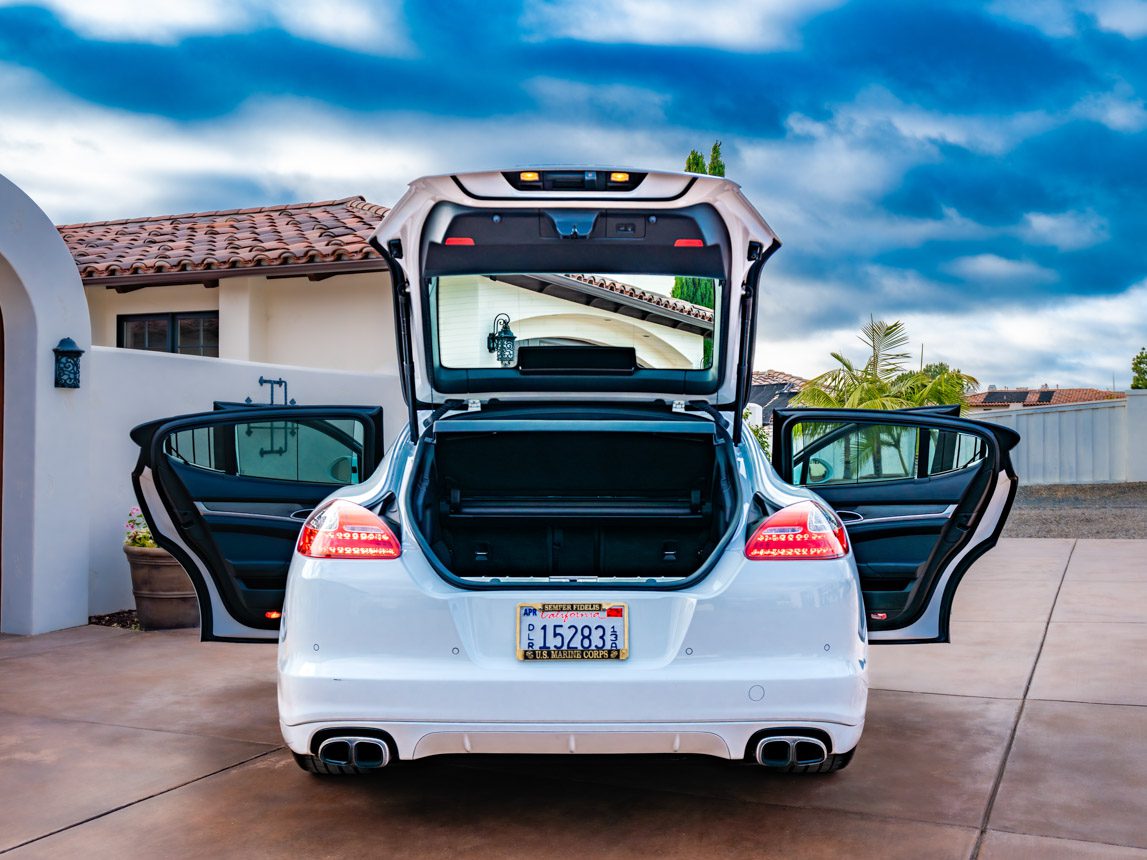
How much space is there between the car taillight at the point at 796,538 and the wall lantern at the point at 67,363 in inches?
218

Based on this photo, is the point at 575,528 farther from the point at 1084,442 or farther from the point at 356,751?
the point at 1084,442

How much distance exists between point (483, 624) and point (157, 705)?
277cm

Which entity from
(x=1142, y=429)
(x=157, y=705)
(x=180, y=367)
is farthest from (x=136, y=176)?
(x=1142, y=429)

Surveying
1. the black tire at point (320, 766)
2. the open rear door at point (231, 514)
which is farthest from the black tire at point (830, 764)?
the open rear door at point (231, 514)

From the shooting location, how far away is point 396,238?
436 cm

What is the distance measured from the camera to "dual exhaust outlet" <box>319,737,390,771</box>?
330 cm

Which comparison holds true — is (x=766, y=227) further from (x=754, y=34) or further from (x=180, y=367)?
(x=180, y=367)

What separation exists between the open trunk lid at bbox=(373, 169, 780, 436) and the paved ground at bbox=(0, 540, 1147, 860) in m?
1.44

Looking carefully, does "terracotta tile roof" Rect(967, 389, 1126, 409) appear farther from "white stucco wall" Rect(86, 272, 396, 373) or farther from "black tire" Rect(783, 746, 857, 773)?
"black tire" Rect(783, 746, 857, 773)

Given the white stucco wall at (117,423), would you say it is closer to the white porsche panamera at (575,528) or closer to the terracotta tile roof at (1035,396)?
the white porsche panamera at (575,528)

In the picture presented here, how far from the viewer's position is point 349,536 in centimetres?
345

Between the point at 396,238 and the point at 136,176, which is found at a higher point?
the point at 136,176

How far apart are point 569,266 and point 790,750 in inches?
83.2

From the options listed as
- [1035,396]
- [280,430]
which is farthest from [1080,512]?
[1035,396]
